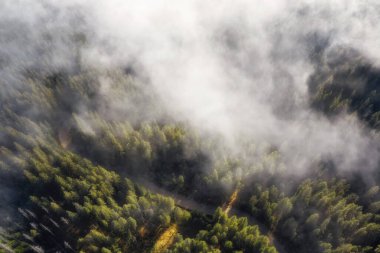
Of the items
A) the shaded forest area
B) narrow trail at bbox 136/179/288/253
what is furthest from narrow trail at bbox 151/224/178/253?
narrow trail at bbox 136/179/288/253

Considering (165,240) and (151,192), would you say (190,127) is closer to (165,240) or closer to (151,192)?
(151,192)

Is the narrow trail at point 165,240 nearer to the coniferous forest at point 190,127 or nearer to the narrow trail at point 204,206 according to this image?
the coniferous forest at point 190,127

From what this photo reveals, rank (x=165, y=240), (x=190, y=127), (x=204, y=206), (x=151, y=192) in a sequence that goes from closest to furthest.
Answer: (x=165, y=240), (x=204, y=206), (x=151, y=192), (x=190, y=127)

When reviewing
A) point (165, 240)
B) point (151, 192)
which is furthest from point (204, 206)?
point (151, 192)

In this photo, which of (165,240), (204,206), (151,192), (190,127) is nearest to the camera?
(165,240)

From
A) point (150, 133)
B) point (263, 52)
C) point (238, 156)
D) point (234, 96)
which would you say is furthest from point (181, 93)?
point (263, 52)

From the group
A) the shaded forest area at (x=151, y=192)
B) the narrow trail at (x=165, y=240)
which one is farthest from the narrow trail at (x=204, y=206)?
the narrow trail at (x=165, y=240)

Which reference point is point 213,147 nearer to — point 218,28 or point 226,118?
point 226,118
